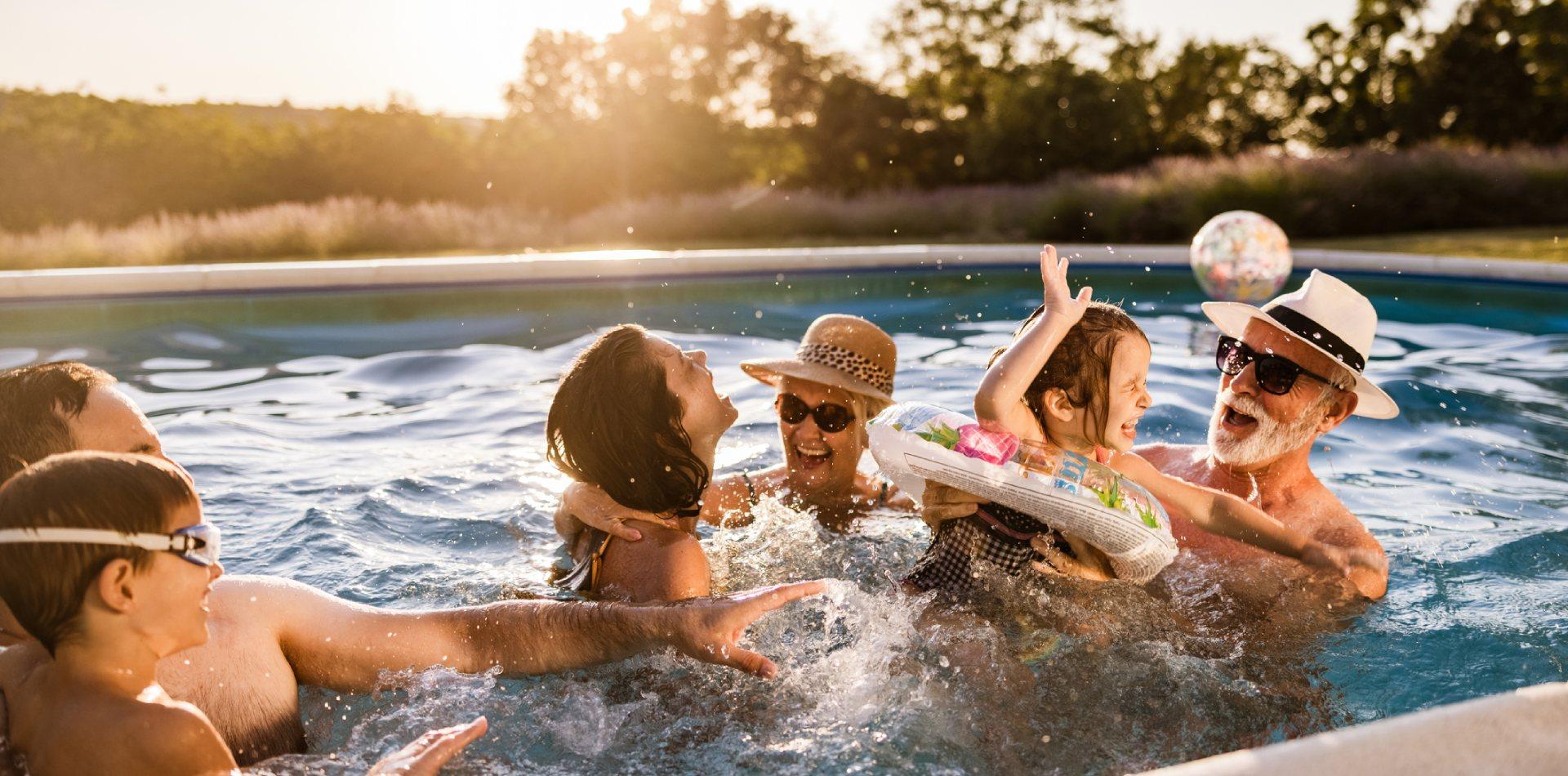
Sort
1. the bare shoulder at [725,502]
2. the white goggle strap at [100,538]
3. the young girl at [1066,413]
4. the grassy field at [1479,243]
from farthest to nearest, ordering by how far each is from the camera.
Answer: the grassy field at [1479,243], the bare shoulder at [725,502], the young girl at [1066,413], the white goggle strap at [100,538]

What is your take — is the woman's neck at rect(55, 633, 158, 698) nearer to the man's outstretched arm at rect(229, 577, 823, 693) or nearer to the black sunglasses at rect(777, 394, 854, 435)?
the man's outstretched arm at rect(229, 577, 823, 693)

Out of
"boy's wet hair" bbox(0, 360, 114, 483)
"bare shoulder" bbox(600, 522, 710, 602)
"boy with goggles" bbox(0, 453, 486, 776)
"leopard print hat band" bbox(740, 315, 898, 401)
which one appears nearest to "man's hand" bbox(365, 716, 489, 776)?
"boy with goggles" bbox(0, 453, 486, 776)

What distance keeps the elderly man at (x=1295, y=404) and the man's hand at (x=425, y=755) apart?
277 centimetres

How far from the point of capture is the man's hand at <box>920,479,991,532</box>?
3.51 metres

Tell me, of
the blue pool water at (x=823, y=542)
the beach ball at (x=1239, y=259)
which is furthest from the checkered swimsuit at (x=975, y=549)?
the beach ball at (x=1239, y=259)

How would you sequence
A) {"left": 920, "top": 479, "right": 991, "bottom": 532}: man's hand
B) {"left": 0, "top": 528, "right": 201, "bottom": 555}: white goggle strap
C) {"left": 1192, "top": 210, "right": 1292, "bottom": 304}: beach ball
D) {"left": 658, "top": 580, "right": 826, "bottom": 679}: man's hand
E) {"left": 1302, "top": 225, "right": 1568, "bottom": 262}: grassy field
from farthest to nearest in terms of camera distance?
{"left": 1302, "top": 225, "right": 1568, "bottom": 262}: grassy field
{"left": 1192, "top": 210, "right": 1292, "bottom": 304}: beach ball
{"left": 920, "top": 479, "right": 991, "bottom": 532}: man's hand
{"left": 658, "top": 580, "right": 826, "bottom": 679}: man's hand
{"left": 0, "top": 528, "right": 201, "bottom": 555}: white goggle strap

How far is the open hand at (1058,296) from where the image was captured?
10.7ft

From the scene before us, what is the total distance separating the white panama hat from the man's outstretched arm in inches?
86.1

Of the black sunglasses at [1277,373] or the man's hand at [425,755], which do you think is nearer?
the man's hand at [425,755]

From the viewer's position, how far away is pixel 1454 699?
3.74 m

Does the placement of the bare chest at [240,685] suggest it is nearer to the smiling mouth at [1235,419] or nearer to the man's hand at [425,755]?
the man's hand at [425,755]

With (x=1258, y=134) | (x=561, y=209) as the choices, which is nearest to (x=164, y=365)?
(x=561, y=209)

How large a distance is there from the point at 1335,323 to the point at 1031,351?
142 centimetres

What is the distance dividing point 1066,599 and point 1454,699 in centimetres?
122
